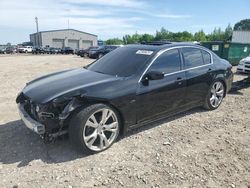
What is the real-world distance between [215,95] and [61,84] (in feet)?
11.9

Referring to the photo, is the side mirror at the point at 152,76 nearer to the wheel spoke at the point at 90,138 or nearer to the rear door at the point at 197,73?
the rear door at the point at 197,73

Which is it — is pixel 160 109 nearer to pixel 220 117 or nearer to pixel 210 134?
pixel 210 134

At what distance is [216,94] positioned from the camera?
20.5 feet

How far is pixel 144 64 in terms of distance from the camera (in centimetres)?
468

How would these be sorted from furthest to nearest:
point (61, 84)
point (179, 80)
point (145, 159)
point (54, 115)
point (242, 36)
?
point (242, 36), point (179, 80), point (61, 84), point (145, 159), point (54, 115)

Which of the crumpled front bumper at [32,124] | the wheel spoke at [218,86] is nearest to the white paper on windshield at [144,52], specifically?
the wheel spoke at [218,86]

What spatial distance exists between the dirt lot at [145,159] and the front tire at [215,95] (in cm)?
68

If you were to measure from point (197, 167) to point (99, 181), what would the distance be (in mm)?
1360

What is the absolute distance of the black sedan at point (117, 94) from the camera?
151 inches

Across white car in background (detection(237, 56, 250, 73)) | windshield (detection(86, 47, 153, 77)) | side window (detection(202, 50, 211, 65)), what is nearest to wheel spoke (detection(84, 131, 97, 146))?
windshield (detection(86, 47, 153, 77))

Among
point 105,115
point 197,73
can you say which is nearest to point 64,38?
point 197,73

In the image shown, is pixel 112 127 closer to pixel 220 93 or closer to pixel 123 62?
pixel 123 62

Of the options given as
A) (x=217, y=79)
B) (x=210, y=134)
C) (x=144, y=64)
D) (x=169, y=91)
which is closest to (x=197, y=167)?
(x=210, y=134)

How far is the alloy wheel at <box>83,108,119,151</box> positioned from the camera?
3967 millimetres
